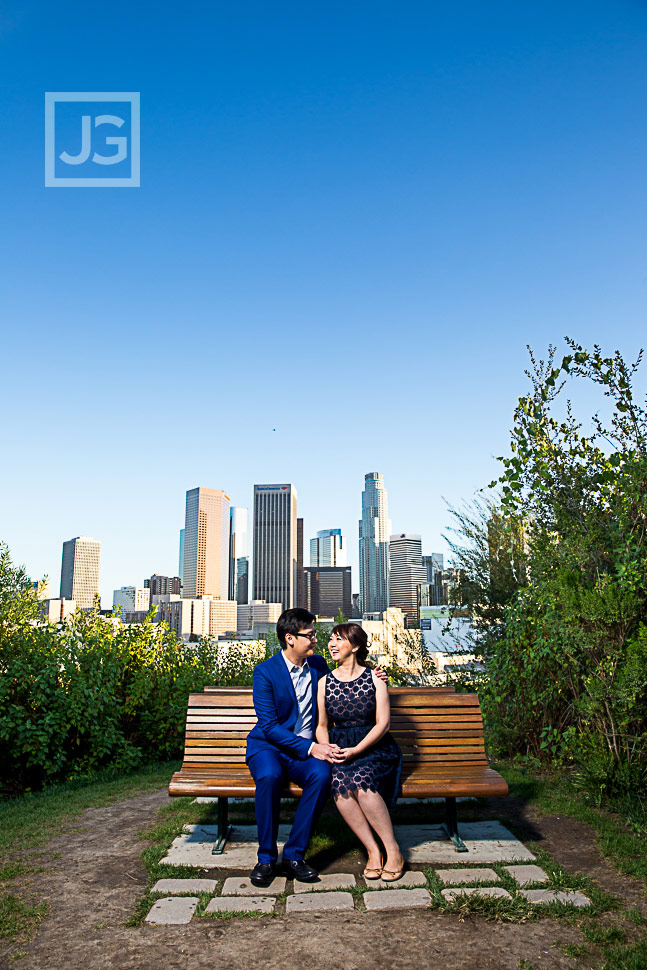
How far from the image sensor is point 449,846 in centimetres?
421

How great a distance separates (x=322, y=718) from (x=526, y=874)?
4.32ft

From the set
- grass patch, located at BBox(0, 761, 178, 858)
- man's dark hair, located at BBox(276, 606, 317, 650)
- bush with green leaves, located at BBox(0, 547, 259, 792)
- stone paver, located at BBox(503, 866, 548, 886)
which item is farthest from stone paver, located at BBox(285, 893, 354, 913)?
bush with green leaves, located at BBox(0, 547, 259, 792)

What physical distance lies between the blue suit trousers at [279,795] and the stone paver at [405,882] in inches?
16.1

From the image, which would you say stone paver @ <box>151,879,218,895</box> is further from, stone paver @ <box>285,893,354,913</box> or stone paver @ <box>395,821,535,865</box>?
stone paver @ <box>395,821,535,865</box>

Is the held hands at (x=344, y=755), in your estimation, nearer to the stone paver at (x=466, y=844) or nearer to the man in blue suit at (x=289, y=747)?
the man in blue suit at (x=289, y=747)

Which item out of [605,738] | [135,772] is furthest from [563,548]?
[135,772]

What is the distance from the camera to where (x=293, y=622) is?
431 cm

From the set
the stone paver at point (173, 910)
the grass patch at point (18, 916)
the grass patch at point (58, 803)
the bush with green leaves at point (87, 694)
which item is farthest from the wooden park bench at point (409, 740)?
the bush with green leaves at point (87, 694)

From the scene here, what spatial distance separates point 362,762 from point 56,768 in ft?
10.9

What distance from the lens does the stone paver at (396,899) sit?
11.1 ft

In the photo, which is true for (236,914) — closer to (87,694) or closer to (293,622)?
(293,622)

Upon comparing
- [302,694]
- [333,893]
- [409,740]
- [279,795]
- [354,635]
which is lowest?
[333,893]

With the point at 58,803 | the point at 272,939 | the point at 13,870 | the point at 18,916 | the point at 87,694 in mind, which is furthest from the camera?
the point at 87,694

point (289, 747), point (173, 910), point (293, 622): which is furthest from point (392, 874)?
point (293, 622)
